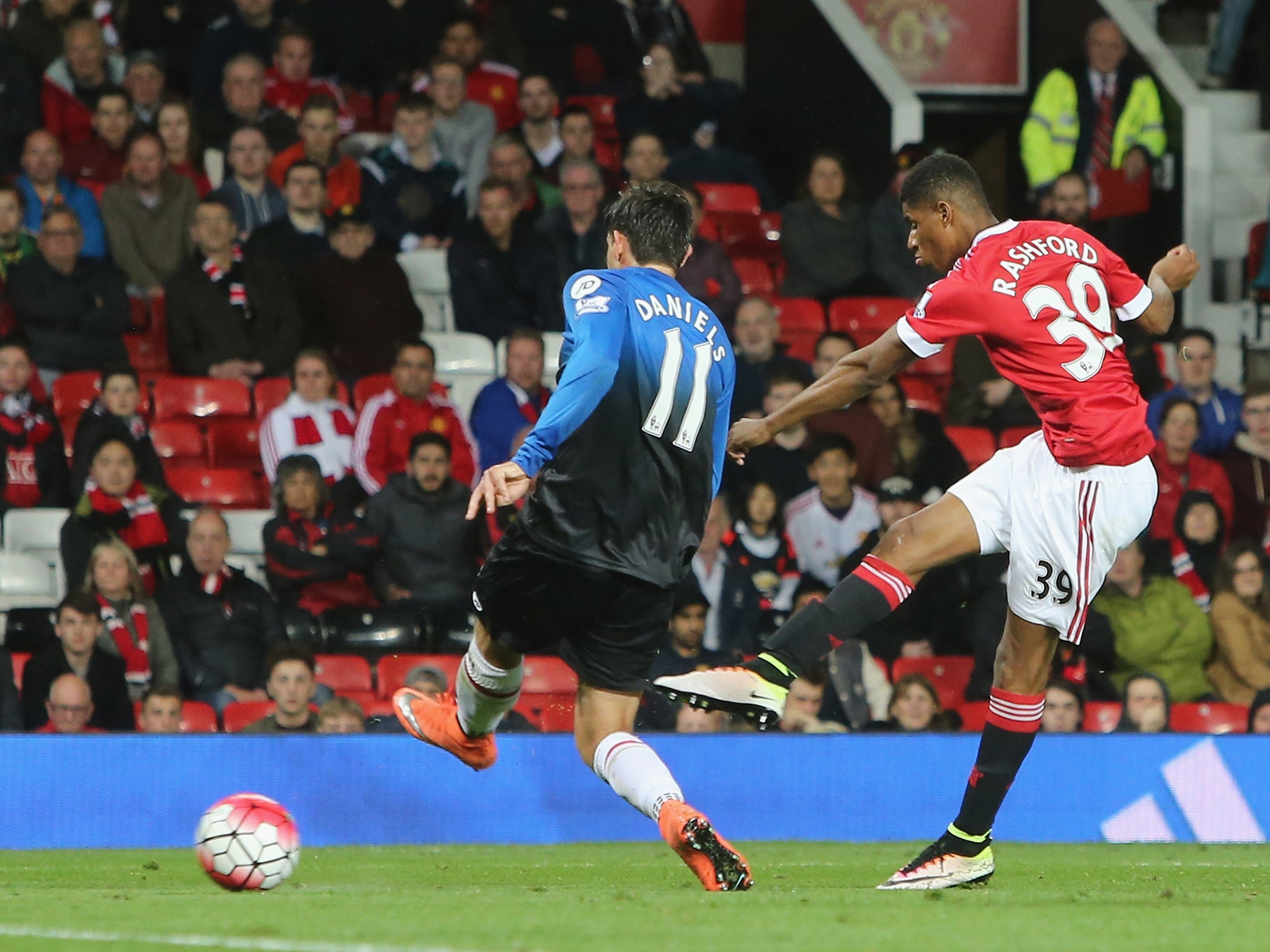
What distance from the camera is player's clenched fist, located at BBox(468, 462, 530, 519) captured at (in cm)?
529

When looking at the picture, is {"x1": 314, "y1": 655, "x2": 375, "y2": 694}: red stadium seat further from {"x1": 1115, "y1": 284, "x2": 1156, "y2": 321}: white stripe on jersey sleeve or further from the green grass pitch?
{"x1": 1115, "y1": 284, "x2": 1156, "y2": 321}: white stripe on jersey sleeve

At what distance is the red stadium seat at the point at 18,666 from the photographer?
9.49m

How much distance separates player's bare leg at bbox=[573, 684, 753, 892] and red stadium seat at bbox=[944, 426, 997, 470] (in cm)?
606

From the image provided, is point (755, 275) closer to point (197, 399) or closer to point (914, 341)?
point (197, 399)

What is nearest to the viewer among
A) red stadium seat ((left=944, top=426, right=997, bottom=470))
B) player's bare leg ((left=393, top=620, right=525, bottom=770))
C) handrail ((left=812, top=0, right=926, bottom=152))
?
player's bare leg ((left=393, top=620, right=525, bottom=770))

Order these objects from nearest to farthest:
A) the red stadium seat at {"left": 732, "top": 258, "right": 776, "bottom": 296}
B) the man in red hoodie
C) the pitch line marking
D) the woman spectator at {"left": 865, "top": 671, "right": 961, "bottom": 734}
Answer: the pitch line marking < the woman spectator at {"left": 865, "top": 671, "right": 961, "bottom": 734} < the man in red hoodie < the red stadium seat at {"left": 732, "top": 258, "right": 776, "bottom": 296}

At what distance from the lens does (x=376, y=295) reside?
11820mm

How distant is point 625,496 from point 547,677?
4722 millimetres

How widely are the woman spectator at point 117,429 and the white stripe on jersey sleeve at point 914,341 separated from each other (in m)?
5.65

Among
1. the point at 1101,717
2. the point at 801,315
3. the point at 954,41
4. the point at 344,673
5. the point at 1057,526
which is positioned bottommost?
the point at 1101,717

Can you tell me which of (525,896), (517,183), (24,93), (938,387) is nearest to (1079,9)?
(938,387)

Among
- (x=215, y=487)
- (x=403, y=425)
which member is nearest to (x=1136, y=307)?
(x=403, y=425)

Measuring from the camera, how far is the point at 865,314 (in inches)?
511

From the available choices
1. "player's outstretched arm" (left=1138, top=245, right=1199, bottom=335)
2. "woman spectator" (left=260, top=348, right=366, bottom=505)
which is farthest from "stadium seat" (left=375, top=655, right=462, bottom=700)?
"player's outstretched arm" (left=1138, top=245, right=1199, bottom=335)
